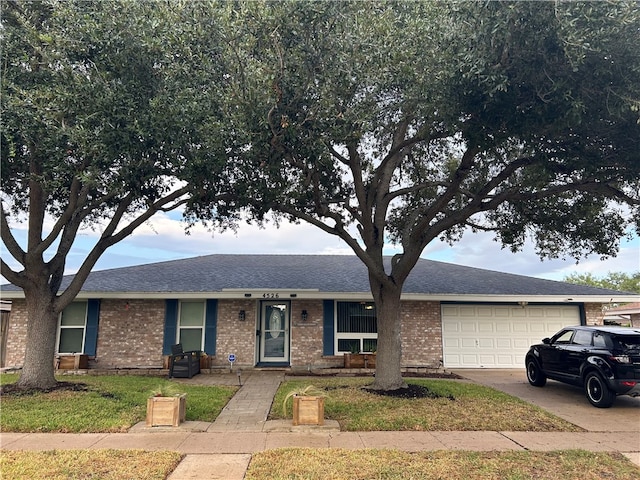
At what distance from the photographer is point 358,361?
41.5 feet

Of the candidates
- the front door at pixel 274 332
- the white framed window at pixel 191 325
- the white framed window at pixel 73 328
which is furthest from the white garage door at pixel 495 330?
the white framed window at pixel 73 328

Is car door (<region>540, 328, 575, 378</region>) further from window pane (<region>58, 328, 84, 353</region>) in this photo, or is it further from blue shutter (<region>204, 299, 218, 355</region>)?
window pane (<region>58, 328, 84, 353</region>)

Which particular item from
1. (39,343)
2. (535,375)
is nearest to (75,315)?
(39,343)

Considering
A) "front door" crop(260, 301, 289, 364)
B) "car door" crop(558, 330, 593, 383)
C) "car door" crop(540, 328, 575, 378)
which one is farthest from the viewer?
"front door" crop(260, 301, 289, 364)

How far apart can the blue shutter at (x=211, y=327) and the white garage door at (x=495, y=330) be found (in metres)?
7.28

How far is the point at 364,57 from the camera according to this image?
702cm

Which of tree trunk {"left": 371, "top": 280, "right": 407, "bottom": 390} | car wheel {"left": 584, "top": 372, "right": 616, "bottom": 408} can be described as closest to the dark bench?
tree trunk {"left": 371, "top": 280, "right": 407, "bottom": 390}

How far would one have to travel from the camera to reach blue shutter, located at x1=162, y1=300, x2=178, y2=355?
41.8ft

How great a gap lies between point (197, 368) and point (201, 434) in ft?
19.9

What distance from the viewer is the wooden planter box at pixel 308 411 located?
652 centimetres

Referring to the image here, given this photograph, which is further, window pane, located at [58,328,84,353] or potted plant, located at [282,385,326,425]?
window pane, located at [58,328,84,353]

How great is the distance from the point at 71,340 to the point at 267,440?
32.0 ft

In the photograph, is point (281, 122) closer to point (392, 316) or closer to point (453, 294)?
point (392, 316)

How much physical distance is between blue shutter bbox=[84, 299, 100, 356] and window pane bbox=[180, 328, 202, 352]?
8.34 feet
